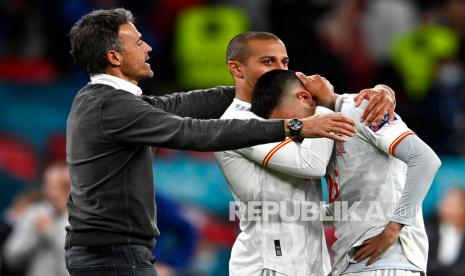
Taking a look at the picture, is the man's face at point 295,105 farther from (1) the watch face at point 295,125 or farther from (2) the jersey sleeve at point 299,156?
(1) the watch face at point 295,125

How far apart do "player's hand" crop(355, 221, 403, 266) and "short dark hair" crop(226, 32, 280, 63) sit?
108 centimetres

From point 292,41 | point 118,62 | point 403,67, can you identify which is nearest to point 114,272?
point 118,62

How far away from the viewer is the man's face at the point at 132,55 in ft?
17.1

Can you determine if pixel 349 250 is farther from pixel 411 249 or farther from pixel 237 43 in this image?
pixel 237 43

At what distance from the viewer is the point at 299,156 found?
5129 millimetres

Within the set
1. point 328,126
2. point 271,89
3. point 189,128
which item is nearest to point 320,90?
point 271,89

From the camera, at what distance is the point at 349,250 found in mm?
5145

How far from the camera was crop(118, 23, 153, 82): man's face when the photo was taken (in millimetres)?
5215

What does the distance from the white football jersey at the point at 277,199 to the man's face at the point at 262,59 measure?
0.53 feet

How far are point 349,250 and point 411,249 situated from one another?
0.27m

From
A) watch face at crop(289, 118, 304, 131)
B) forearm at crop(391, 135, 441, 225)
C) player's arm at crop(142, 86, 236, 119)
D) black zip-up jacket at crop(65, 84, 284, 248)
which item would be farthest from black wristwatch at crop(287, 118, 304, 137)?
player's arm at crop(142, 86, 236, 119)

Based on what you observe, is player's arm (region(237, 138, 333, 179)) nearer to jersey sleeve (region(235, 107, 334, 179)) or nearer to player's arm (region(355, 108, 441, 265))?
jersey sleeve (region(235, 107, 334, 179))

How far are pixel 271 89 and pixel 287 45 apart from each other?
5.44m

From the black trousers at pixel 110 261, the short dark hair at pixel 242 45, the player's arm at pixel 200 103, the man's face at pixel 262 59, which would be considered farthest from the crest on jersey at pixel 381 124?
the black trousers at pixel 110 261
